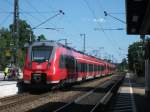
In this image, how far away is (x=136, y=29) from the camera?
28922 mm

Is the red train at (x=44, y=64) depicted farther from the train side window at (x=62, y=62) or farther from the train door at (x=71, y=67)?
the train door at (x=71, y=67)

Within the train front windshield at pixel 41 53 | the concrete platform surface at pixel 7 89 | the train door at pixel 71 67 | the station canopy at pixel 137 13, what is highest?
the station canopy at pixel 137 13

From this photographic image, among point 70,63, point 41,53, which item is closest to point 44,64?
point 41,53

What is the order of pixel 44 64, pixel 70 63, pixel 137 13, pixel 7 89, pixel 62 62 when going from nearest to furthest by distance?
Answer: pixel 137 13
pixel 7 89
pixel 44 64
pixel 62 62
pixel 70 63

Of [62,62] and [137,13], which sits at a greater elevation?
[137,13]

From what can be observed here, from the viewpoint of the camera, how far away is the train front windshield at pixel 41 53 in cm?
2794

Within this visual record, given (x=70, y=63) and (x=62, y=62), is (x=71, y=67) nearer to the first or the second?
(x=70, y=63)

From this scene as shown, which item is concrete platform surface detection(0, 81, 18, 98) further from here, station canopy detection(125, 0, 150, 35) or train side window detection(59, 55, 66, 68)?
station canopy detection(125, 0, 150, 35)

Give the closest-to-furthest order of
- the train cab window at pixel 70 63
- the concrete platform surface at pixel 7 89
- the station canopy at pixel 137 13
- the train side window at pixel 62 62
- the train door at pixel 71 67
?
1. the station canopy at pixel 137 13
2. the concrete platform surface at pixel 7 89
3. the train side window at pixel 62 62
4. the train cab window at pixel 70 63
5. the train door at pixel 71 67

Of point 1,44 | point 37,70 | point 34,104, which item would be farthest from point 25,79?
point 1,44

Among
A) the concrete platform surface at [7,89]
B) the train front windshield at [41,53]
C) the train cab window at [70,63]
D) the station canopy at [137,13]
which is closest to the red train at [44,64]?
the train front windshield at [41,53]

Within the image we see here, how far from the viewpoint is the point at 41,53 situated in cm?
2817

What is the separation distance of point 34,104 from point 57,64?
23.3 feet

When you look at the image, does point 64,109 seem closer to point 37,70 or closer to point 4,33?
point 37,70
